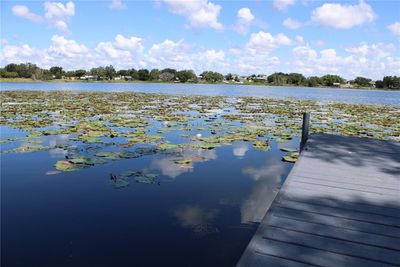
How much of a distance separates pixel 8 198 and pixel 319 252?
5531 millimetres

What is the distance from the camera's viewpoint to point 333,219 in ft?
12.0

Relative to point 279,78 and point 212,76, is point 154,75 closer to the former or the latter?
point 212,76

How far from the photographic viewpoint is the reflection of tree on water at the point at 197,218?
5.23m

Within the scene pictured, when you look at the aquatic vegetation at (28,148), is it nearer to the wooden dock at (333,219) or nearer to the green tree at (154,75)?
the wooden dock at (333,219)

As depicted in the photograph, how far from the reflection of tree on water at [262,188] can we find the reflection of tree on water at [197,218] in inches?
23.0

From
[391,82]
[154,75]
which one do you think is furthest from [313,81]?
[154,75]

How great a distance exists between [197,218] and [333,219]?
2518 mm

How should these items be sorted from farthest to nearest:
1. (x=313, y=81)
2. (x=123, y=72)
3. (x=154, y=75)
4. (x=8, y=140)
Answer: (x=123, y=72) → (x=154, y=75) → (x=313, y=81) → (x=8, y=140)

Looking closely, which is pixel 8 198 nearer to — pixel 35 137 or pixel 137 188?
pixel 137 188

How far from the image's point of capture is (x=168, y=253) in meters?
4.50

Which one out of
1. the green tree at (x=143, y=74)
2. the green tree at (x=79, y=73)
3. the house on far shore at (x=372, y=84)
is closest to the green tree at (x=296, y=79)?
the house on far shore at (x=372, y=84)

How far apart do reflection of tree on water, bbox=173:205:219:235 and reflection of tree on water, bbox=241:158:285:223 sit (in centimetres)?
58

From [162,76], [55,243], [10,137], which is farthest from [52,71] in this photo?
[55,243]

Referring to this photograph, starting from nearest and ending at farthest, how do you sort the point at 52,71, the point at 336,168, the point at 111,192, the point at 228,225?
the point at 228,225 → the point at 336,168 → the point at 111,192 → the point at 52,71
